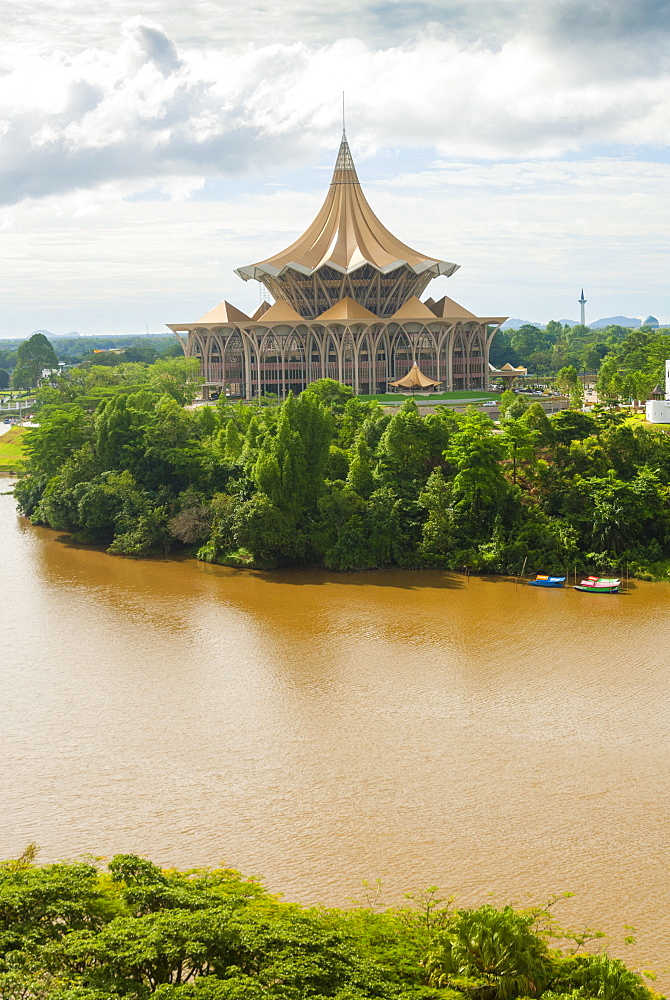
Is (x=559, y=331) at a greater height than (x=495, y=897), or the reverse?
(x=559, y=331)

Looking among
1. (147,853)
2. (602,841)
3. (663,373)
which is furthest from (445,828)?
(663,373)

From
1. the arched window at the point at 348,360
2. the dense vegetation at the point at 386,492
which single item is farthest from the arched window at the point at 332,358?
the dense vegetation at the point at 386,492

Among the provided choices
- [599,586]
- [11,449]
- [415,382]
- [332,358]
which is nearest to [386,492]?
[599,586]

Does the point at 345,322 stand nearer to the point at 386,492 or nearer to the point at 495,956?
the point at 386,492

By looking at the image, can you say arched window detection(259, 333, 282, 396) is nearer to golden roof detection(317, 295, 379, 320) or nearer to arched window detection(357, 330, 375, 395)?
golden roof detection(317, 295, 379, 320)

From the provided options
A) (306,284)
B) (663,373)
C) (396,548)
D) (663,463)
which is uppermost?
(306,284)

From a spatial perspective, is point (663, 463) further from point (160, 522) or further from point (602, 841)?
point (602, 841)
